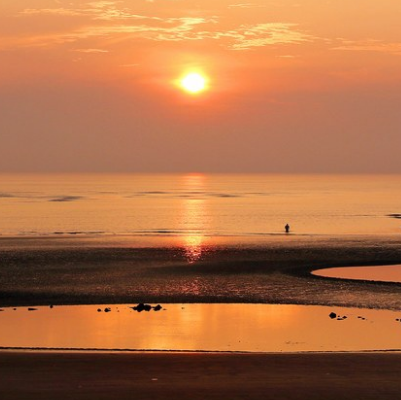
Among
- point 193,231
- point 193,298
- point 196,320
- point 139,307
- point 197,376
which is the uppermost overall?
point 197,376

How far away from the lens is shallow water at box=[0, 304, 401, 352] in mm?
32719

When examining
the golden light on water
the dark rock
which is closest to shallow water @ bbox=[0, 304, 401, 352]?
the dark rock

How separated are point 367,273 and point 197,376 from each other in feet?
114

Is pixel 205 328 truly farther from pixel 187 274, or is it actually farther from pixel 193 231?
pixel 193 231

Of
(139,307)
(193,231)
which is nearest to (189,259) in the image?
(139,307)

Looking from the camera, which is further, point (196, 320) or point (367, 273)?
point (367, 273)

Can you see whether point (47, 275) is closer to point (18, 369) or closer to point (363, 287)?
point (363, 287)

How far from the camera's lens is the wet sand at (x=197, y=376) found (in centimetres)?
2338

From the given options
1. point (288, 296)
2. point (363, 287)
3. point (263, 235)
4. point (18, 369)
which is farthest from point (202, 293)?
point (263, 235)

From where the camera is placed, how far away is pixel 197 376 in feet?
83.4

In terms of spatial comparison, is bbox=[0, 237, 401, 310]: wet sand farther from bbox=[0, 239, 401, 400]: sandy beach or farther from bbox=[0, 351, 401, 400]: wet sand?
bbox=[0, 351, 401, 400]: wet sand

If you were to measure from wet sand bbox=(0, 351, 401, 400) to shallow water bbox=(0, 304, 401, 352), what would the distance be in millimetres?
3658

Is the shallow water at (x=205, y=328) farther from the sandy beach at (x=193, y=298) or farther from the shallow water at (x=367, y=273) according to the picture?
the shallow water at (x=367, y=273)

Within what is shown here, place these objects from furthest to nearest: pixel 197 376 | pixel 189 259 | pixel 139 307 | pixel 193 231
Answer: pixel 193 231, pixel 189 259, pixel 139 307, pixel 197 376
